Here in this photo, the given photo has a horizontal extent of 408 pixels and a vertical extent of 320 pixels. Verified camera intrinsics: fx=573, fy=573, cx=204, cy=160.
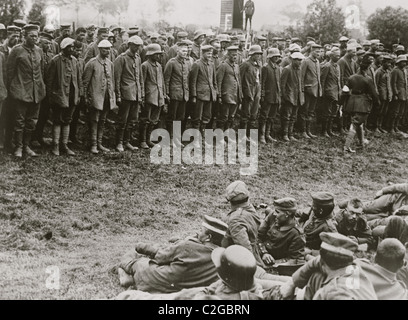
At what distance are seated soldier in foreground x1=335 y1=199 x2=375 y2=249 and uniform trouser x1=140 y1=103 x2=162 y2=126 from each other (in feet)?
16.3

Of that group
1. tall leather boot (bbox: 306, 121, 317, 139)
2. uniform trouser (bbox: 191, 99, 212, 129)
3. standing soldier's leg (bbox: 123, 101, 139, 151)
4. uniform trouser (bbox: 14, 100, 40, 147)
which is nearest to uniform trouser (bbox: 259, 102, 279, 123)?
tall leather boot (bbox: 306, 121, 317, 139)

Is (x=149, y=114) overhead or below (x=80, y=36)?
below

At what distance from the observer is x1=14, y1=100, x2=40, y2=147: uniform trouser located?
9.66 meters

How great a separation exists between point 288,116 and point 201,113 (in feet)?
7.89

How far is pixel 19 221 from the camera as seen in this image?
8023 mm

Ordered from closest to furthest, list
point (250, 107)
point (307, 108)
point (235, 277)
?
point (235, 277) < point (250, 107) < point (307, 108)

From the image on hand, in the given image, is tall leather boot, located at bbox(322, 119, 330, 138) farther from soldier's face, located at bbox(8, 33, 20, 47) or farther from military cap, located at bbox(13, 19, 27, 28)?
soldier's face, located at bbox(8, 33, 20, 47)

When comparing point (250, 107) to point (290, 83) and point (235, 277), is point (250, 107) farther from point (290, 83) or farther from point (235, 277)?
point (235, 277)

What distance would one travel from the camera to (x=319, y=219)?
729cm

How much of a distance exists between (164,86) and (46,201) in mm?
3814

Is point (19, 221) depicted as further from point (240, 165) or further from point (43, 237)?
point (240, 165)

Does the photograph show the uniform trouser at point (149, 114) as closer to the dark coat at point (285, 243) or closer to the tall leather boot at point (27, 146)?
the tall leather boot at point (27, 146)

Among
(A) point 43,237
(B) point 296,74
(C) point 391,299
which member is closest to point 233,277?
(C) point 391,299

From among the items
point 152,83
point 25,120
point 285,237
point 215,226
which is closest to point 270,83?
point 152,83
